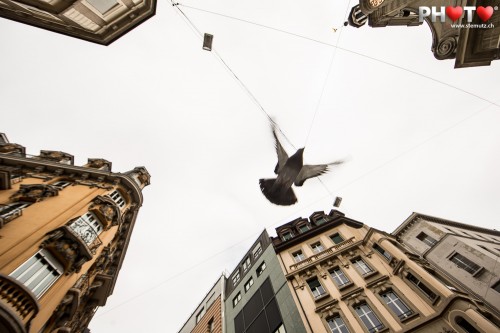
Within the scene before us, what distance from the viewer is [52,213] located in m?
14.4

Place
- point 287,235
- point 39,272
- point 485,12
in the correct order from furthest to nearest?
point 287,235 < point 39,272 < point 485,12

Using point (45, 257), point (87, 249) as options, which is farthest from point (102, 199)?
point (45, 257)

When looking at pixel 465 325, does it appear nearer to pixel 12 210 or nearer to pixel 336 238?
pixel 336 238

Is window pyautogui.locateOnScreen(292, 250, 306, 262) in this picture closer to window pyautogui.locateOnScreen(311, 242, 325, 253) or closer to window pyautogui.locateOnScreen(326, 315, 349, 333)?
window pyautogui.locateOnScreen(311, 242, 325, 253)

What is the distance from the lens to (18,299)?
31.1 feet

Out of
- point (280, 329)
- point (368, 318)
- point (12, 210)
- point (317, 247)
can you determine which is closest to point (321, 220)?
point (317, 247)

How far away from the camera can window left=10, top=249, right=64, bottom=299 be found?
1075 cm

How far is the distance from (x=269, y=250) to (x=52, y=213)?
17581 mm

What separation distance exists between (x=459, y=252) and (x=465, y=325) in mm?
18131

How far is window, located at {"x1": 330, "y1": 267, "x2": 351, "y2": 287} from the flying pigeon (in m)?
9.29

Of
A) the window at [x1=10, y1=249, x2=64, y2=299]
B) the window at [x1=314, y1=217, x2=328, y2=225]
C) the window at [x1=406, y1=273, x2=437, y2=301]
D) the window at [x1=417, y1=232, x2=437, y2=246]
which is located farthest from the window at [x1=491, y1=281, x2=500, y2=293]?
the window at [x1=10, y1=249, x2=64, y2=299]

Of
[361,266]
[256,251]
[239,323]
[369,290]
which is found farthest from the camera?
[256,251]

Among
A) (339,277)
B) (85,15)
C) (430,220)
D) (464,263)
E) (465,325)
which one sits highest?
(430,220)

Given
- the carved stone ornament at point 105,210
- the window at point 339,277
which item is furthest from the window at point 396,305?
the carved stone ornament at point 105,210
